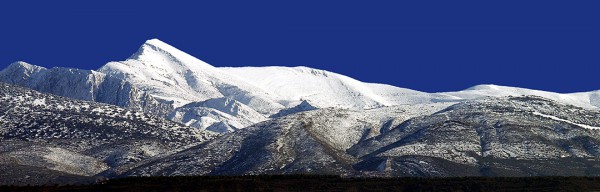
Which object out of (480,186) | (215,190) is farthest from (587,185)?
(215,190)

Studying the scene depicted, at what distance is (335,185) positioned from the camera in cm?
12012

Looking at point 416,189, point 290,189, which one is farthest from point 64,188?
point 416,189

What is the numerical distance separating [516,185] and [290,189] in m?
27.2

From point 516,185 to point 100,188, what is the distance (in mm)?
48294

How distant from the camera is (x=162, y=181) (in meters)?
123

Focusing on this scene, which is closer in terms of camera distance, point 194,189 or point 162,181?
point 194,189

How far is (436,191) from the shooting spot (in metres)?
114

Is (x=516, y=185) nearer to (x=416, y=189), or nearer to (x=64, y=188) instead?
(x=416, y=189)

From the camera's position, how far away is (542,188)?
393 ft

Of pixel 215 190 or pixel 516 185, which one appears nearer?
pixel 215 190

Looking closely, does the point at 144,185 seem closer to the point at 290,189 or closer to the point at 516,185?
the point at 290,189

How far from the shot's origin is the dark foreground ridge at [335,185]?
11369 centimetres

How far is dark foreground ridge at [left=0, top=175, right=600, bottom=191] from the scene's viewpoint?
113688 millimetres

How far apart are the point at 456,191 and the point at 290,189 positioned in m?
18.6
